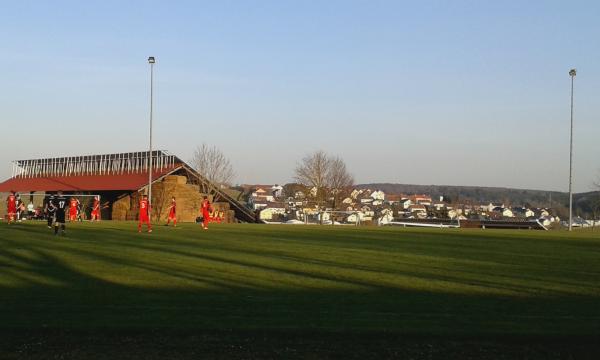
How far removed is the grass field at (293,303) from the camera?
978 cm

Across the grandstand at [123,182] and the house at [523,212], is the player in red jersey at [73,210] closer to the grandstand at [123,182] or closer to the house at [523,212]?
the grandstand at [123,182]

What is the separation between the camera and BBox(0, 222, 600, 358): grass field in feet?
32.1

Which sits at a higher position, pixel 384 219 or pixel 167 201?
pixel 167 201

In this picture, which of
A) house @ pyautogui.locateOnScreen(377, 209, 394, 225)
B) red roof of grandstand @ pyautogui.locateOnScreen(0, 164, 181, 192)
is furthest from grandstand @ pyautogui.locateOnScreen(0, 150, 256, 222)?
house @ pyautogui.locateOnScreen(377, 209, 394, 225)

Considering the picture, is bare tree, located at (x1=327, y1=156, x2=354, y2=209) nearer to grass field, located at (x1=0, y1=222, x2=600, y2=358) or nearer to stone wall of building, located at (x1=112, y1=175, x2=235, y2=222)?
stone wall of building, located at (x1=112, y1=175, x2=235, y2=222)

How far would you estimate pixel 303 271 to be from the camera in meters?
18.8

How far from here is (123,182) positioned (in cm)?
7512

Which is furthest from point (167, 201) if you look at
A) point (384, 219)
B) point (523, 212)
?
point (523, 212)

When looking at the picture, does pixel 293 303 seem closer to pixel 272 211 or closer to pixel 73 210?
pixel 73 210

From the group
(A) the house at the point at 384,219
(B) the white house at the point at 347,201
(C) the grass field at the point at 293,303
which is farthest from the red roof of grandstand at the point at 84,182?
(C) the grass field at the point at 293,303

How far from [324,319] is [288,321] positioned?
61 cm

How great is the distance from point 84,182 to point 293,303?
72.9m

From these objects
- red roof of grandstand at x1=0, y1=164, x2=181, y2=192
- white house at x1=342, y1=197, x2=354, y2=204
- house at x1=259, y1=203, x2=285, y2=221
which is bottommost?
house at x1=259, y1=203, x2=285, y2=221

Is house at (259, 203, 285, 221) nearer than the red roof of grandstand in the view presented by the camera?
No
